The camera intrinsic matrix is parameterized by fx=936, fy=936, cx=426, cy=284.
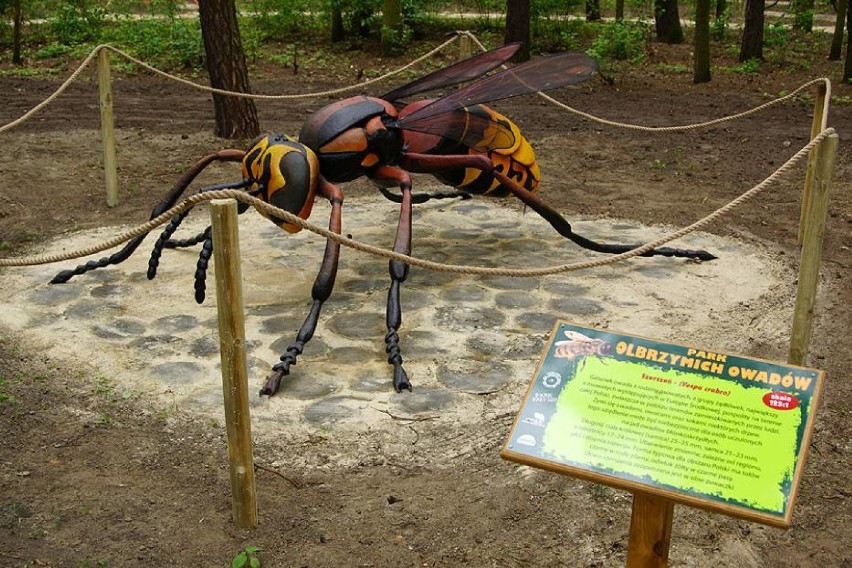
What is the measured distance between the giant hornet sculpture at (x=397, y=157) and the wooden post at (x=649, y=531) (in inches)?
74.4

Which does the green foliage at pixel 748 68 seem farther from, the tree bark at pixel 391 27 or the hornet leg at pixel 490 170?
the hornet leg at pixel 490 170

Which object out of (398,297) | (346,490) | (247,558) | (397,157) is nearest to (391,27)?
(397,157)

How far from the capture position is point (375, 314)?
17.2ft

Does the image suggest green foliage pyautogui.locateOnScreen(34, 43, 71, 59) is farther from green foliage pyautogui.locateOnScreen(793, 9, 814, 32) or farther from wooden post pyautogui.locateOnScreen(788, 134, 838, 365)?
wooden post pyautogui.locateOnScreen(788, 134, 838, 365)

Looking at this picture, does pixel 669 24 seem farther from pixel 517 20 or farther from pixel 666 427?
pixel 666 427

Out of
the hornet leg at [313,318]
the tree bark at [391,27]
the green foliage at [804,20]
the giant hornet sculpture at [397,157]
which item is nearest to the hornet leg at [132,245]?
the giant hornet sculpture at [397,157]

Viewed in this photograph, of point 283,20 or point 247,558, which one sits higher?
point 283,20

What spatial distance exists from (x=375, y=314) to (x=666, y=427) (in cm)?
297

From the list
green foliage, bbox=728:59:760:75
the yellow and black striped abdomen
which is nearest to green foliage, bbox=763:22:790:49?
green foliage, bbox=728:59:760:75

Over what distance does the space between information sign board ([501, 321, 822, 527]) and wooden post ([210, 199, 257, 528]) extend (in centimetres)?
110

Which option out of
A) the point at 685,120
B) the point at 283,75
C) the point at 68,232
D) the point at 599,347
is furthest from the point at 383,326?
the point at 283,75

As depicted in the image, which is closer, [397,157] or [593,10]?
[397,157]

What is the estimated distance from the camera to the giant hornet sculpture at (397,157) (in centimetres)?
468

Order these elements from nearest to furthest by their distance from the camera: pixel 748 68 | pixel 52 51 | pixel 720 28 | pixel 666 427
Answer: pixel 666 427 < pixel 748 68 < pixel 52 51 < pixel 720 28
